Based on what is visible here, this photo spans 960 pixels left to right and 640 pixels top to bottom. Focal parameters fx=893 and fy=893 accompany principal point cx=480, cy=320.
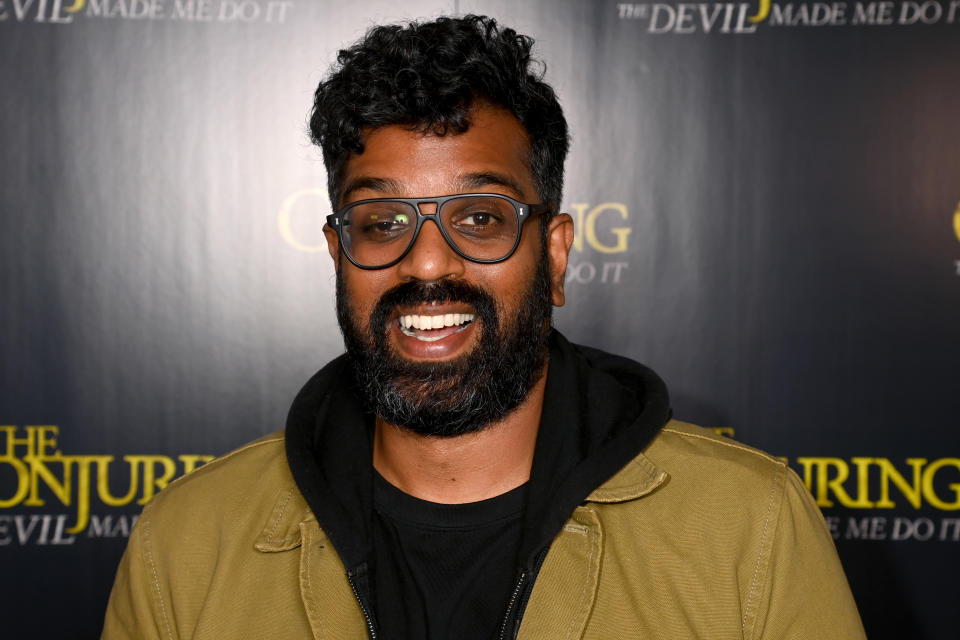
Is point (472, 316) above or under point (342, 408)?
above

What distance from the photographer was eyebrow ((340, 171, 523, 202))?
1.45 meters

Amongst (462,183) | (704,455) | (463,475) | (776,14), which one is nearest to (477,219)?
(462,183)

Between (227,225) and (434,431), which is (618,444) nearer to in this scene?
(434,431)

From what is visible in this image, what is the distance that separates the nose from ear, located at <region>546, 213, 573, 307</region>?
250mm

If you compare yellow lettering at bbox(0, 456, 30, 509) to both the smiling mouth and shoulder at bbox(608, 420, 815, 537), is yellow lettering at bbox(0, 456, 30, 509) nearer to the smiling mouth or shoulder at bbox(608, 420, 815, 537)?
the smiling mouth

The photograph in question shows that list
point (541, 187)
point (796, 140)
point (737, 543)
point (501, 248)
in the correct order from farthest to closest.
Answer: point (796, 140) → point (541, 187) → point (501, 248) → point (737, 543)

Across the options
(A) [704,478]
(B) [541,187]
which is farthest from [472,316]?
(A) [704,478]

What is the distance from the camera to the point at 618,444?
1417mm

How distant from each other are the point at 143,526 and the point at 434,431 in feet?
1.76

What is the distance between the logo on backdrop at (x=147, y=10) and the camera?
8.18 ft

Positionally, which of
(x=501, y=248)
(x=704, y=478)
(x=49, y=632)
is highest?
(x=501, y=248)

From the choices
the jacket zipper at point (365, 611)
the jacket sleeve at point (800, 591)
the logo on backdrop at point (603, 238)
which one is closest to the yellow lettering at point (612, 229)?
the logo on backdrop at point (603, 238)

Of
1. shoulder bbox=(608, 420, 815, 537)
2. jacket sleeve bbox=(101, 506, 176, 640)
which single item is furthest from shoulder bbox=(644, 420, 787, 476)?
jacket sleeve bbox=(101, 506, 176, 640)

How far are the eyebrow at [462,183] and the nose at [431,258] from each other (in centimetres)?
7
